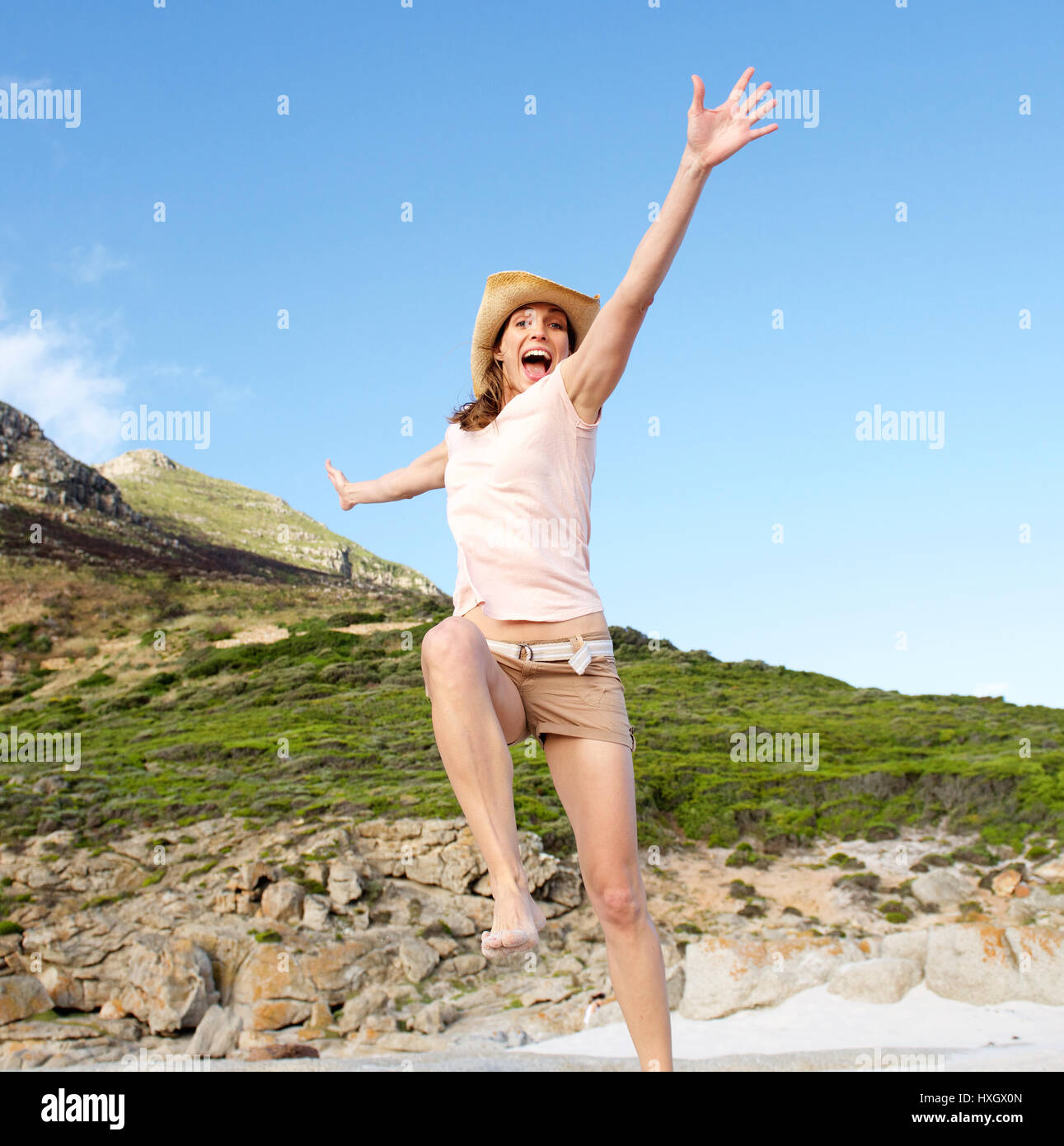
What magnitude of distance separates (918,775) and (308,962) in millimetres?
12035

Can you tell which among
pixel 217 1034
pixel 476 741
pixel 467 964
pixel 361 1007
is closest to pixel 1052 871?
pixel 467 964

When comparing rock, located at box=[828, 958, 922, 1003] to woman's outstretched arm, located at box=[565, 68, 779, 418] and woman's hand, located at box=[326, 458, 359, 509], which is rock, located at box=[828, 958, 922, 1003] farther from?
woman's outstretched arm, located at box=[565, 68, 779, 418]

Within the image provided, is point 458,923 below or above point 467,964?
above

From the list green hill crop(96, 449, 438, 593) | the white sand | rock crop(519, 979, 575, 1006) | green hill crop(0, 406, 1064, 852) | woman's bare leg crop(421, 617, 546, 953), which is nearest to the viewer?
woman's bare leg crop(421, 617, 546, 953)

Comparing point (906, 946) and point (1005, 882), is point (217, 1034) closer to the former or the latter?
point (906, 946)

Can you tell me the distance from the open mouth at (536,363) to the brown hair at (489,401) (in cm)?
13

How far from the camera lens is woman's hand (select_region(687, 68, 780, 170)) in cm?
286

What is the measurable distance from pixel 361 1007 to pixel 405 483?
8.77m

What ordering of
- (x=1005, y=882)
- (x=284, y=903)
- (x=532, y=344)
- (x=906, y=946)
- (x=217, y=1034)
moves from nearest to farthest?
(x=532, y=344), (x=217, y=1034), (x=906, y=946), (x=284, y=903), (x=1005, y=882)

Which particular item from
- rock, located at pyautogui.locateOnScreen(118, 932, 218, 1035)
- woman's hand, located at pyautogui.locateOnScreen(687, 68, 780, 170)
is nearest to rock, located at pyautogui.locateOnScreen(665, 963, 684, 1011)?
rock, located at pyautogui.locateOnScreen(118, 932, 218, 1035)

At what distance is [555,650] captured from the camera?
3109 millimetres

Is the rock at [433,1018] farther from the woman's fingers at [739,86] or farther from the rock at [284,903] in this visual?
the woman's fingers at [739,86]

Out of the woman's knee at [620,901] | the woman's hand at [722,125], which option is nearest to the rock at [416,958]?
the woman's knee at [620,901]

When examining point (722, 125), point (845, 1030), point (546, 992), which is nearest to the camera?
point (722, 125)
